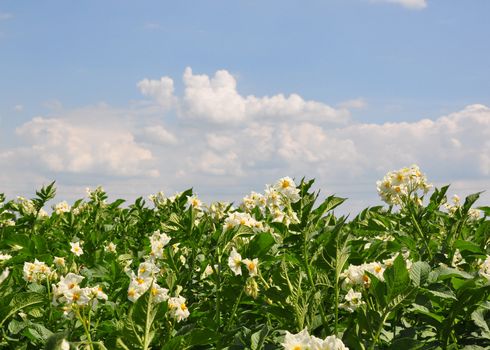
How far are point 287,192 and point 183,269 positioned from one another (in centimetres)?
83

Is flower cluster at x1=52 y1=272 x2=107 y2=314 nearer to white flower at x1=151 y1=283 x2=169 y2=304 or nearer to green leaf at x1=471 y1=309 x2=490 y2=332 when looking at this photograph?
white flower at x1=151 y1=283 x2=169 y2=304

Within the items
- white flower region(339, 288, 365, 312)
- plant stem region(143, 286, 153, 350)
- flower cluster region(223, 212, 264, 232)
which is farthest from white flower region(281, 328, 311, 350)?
flower cluster region(223, 212, 264, 232)

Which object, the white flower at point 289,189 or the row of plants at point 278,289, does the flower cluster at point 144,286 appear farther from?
the white flower at point 289,189

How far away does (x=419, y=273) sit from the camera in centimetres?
260

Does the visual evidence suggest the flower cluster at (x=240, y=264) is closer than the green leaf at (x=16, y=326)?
Yes

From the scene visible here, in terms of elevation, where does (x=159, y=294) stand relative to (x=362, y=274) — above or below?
below

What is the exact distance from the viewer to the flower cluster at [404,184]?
451 centimetres

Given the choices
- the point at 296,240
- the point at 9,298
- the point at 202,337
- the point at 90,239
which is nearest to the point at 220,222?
the point at 90,239

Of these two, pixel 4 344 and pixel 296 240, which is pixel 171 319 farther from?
pixel 4 344

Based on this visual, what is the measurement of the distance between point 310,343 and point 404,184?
2.71m

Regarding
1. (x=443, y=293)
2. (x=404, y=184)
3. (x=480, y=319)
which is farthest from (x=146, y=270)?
(x=404, y=184)

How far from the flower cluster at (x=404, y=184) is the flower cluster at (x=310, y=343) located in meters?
2.52

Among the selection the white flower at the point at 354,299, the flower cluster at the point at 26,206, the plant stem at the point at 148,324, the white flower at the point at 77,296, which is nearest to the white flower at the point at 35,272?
the white flower at the point at 77,296

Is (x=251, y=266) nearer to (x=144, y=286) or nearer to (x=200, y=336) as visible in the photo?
(x=144, y=286)
